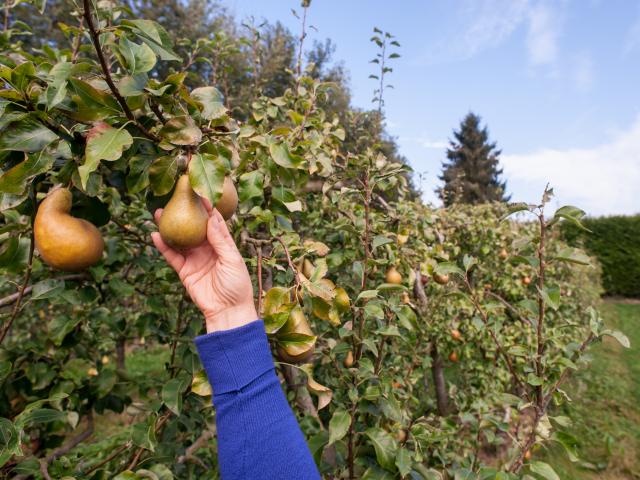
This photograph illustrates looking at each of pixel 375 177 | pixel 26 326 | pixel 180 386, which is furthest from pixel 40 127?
pixel 26 326

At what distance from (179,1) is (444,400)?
50.1 ft

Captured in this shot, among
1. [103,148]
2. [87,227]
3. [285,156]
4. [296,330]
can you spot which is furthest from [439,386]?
[103,148]

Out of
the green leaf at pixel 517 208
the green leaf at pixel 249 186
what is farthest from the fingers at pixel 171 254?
the green leaf at pixel 517 208

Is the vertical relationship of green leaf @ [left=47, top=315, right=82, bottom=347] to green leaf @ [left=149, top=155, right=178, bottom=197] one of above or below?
below

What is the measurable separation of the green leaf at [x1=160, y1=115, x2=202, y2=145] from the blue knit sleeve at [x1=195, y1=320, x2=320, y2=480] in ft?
1.42

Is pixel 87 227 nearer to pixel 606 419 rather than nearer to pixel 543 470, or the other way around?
pixel 543 470

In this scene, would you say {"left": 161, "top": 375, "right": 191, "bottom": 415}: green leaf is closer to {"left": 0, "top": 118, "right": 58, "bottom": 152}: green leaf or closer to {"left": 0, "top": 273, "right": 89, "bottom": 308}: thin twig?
{"left": 0, "top": 273, "right": 89, "bottom": 308}: thin twig

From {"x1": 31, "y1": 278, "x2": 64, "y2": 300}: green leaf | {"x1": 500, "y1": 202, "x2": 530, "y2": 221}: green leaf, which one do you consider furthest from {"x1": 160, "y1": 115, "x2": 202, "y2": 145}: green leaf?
{"x1": 500, "y1": 202, "x2": 530, "y2": 221}: green leaf

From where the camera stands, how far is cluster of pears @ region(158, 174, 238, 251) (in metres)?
0.88

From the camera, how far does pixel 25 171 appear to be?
84 centimetres

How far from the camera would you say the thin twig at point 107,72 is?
0.70m

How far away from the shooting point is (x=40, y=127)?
842 millimetres

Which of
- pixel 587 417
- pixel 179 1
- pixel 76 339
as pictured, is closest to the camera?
pixel 76 339

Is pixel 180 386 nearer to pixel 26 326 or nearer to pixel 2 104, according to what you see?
pixel 2 104
